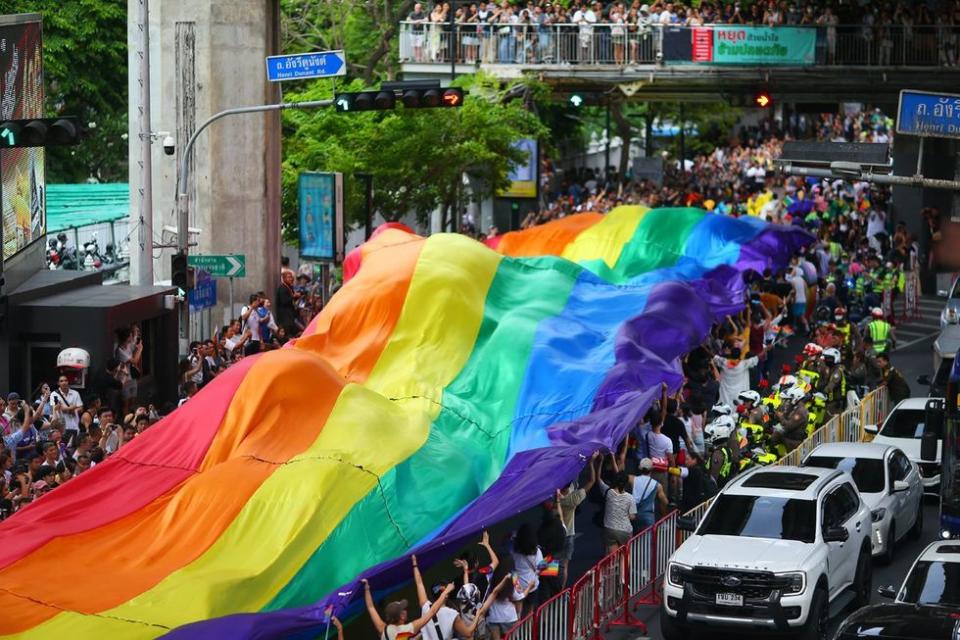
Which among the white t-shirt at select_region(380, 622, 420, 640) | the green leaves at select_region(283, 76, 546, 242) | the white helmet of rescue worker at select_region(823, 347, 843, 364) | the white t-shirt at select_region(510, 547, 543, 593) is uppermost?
the green leaves at select_region(283, 76, 546, 242)

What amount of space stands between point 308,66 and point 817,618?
46.0ft

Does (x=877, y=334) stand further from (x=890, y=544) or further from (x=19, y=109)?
(x=19, y=109)

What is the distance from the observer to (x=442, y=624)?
15047mm

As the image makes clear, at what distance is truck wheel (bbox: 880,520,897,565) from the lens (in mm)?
21125

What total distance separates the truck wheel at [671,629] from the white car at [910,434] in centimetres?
733

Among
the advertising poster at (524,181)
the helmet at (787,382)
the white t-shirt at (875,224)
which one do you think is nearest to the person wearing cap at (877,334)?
the helmet at (787,382)

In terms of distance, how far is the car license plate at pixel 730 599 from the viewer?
17.7 m

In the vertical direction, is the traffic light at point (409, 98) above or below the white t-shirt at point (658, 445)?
above

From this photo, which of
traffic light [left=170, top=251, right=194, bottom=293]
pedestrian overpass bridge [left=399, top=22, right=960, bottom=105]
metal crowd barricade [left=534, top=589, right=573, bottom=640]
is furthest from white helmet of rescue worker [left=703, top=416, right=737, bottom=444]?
pedestrian overpass bridge [left=399, top=22, right=960, bottom=105]

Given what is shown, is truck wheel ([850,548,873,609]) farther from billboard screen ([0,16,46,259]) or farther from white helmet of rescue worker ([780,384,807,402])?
billboard screen ([0,16,46,259])

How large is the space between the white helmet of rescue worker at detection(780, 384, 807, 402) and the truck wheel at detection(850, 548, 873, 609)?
505 centimetres

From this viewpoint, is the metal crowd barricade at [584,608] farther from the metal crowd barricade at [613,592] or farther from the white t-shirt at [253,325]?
the white t-shirt at [253,325]

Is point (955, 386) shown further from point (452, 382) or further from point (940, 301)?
point (940, 301)

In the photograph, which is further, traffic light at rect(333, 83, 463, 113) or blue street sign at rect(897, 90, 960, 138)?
blue street sign at rect(897, 90, 960, 138)
